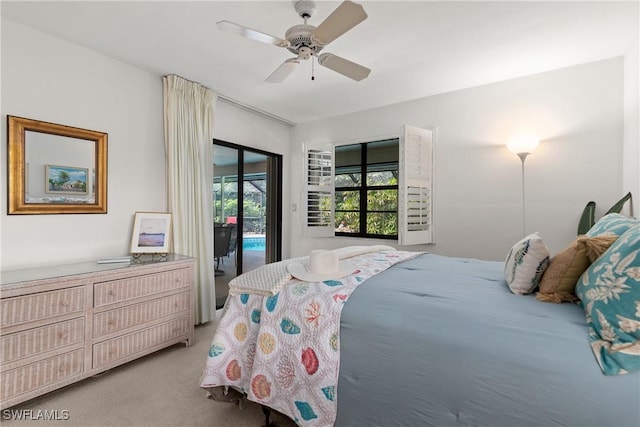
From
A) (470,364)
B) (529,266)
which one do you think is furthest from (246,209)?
(470,364)

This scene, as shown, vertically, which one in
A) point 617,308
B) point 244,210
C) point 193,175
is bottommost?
point 617,308

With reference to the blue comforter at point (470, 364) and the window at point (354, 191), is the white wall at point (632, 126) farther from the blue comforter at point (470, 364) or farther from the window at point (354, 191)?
the window at point (354, 191)

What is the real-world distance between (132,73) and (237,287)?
2.41 m

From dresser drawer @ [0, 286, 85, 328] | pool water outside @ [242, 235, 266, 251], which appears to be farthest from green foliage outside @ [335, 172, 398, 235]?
dresser drawer @ [0, 286, 85, 328]

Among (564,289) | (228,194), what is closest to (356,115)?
(228,194)

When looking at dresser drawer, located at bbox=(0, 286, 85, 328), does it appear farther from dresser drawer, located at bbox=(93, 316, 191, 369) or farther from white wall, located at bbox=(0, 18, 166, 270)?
white wall, located at bbox=(0, 18, 166, 270)

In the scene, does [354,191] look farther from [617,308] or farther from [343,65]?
[617,308]

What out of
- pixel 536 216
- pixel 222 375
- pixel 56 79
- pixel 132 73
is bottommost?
pixel 222 375

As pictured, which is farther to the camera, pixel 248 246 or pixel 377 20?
pixel 248 246

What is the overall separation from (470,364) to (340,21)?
1747mm

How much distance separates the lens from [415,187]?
11.3 ft

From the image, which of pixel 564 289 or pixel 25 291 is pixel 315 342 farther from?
pixel 25 291

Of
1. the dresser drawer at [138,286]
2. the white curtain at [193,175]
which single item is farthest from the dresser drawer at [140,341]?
the white curtain at [193,175]

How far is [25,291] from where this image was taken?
180cm
